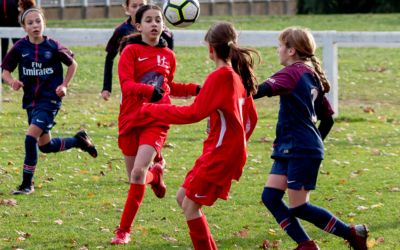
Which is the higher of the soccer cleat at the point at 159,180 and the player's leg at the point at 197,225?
the player's leg at the point at 197,225

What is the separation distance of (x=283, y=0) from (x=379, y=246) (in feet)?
137

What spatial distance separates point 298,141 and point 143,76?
1709 millimetres

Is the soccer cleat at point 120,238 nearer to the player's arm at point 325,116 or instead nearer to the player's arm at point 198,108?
the player's arm at point 198,108

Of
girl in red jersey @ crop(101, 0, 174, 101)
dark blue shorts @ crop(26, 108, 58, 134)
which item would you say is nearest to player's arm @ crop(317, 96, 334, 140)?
girl in red jersey @ crop(101, 0, 174, 101)

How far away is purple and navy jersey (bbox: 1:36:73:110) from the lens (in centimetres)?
1052

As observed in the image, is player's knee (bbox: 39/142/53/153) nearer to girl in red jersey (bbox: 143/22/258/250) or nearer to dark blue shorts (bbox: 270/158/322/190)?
girl in red jersey (bbox: 143/22/258/250)

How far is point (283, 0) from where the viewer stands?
163 ft

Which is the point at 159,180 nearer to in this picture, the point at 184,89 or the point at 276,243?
the point at 184,89

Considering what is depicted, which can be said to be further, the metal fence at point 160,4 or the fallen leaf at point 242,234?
the metal fence at point 160,4

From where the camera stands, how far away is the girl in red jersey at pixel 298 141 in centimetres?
761

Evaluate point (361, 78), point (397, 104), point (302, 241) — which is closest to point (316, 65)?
point (302, 241)

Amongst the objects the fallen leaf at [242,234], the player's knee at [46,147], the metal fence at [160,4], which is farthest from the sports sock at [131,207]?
the metal fence at [160,4]

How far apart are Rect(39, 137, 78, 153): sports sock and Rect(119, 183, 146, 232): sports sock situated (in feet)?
8.56

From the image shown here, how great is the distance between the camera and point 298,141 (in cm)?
762
